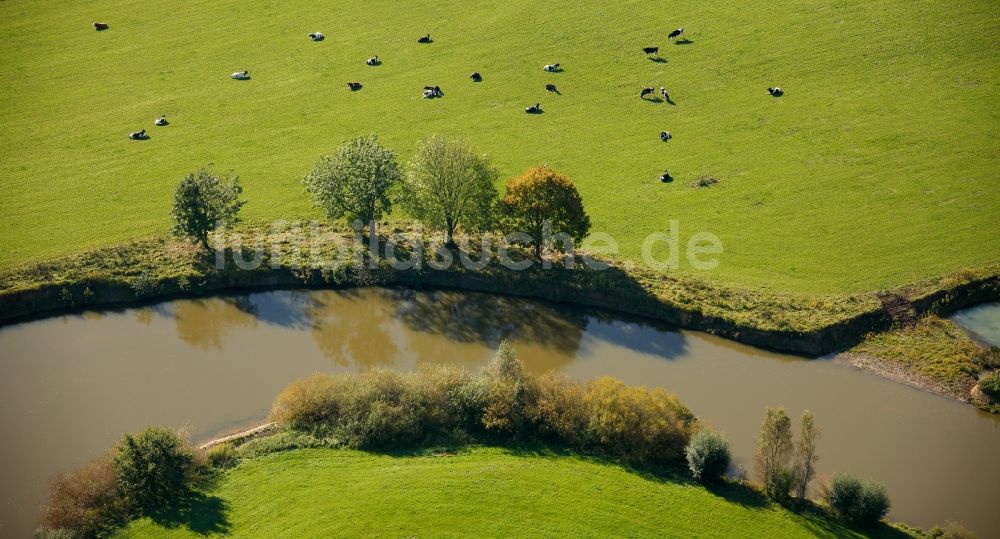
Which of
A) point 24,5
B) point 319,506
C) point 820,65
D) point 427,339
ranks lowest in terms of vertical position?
point 319,506

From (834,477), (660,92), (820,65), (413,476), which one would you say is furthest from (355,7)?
(834,477)

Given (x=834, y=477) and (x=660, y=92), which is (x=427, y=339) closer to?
(x=834, y=477)

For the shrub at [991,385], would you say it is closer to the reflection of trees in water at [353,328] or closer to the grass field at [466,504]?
the grass field at [466,504]

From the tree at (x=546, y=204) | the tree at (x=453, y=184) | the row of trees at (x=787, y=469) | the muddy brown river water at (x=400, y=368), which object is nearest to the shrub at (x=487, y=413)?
the row of trees at (x=787, y=469)

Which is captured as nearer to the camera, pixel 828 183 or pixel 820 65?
pixel 828 183

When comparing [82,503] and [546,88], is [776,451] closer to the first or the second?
[82,503]

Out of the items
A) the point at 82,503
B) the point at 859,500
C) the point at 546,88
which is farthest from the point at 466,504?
the point at 546,88

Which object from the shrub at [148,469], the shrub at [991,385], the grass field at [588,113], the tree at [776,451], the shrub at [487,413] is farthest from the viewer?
the grass field at [588,113]
